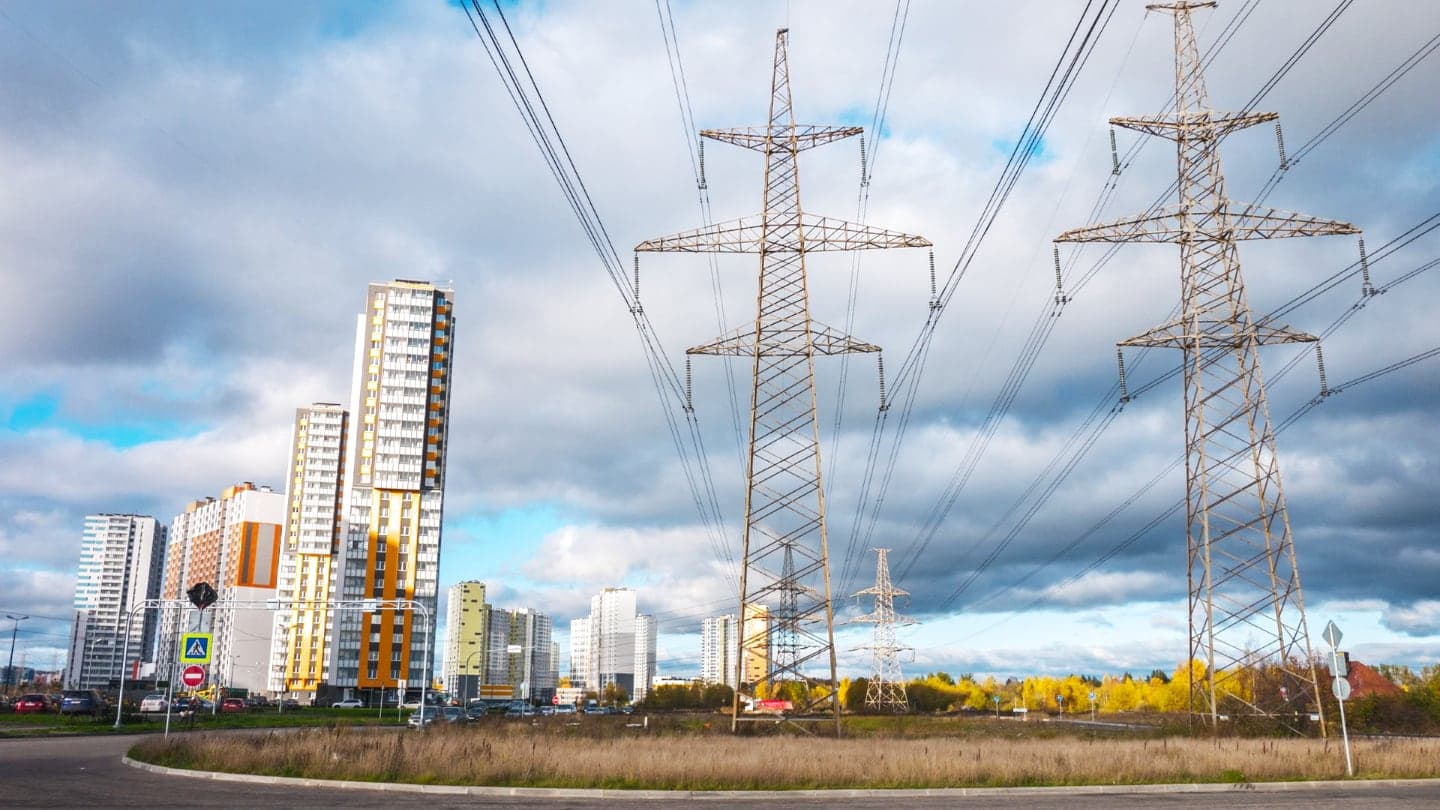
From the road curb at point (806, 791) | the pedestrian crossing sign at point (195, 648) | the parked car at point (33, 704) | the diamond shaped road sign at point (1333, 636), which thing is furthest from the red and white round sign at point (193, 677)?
the parked car at point (33, 704)

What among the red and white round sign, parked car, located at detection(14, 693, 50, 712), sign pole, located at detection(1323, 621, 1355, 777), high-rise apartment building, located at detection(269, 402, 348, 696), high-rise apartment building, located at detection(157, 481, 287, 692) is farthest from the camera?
high-rise apartment building, located at detection(157, 481, 287, 692)

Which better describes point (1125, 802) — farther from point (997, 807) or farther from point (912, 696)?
point (912, 696)

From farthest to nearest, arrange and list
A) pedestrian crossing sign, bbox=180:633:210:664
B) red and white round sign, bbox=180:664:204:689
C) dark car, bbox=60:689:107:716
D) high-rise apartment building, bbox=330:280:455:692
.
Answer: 1. high-rise apartment building, bbox=330:280:455:692
2. dark car, bbox=60:689:107:716
3. pedestrian crossing sign, bbox=180:633:210:664
4. red and white round sign, bbox=180:664:204:689

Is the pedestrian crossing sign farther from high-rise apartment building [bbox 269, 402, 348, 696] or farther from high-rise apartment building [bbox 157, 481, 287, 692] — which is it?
high-rise apartment building [bbox 157, 481, 287, 692]

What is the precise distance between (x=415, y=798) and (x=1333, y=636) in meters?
23.6

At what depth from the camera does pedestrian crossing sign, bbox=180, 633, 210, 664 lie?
121 feet

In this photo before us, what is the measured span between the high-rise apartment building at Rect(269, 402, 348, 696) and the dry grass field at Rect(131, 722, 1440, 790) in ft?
336

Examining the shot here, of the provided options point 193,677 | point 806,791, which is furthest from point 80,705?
point 806,791

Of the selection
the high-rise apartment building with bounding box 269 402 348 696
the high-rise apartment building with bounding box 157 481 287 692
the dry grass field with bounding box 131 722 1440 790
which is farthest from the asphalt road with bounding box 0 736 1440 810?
the high-rise apartment building with bounding box 157 481 287 692

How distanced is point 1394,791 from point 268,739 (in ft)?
98.5

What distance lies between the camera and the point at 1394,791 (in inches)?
966

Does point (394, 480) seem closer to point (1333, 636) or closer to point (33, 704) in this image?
point (33, 704)

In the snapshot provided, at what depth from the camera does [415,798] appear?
2234cm

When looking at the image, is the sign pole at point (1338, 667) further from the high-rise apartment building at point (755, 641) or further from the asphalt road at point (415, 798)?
the high-rise apartment building at point (755, 641)
